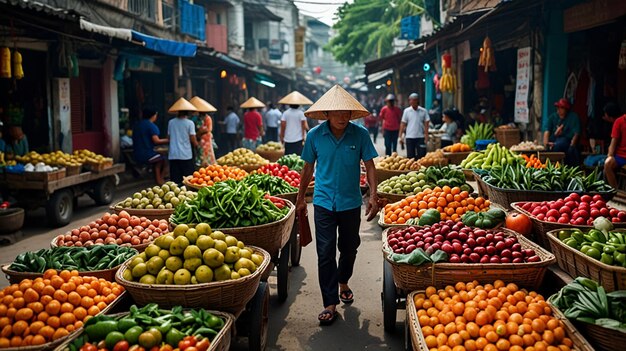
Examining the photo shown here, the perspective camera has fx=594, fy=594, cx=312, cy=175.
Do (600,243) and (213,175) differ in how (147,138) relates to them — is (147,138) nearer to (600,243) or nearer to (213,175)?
(213,175)

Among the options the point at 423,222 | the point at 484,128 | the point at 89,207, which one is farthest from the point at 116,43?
the point at 423,222

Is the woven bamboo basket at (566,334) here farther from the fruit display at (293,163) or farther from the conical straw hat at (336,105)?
the fruit display at (293,163)

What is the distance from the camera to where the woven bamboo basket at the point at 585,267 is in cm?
395

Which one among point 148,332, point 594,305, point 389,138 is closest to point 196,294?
point 148,332

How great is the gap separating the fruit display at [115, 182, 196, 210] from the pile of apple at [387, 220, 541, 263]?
3.01 metres

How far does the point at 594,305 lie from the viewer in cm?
365

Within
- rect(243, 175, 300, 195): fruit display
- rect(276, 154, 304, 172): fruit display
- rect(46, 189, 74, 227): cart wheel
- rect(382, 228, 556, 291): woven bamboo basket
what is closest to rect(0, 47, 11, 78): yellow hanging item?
rect(46, 189, 74, 227): cart wheel

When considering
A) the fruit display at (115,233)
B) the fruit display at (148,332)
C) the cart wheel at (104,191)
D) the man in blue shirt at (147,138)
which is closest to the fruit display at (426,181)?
the fruit display at (115,233)

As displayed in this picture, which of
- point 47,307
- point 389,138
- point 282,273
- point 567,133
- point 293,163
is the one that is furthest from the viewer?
point 389,138

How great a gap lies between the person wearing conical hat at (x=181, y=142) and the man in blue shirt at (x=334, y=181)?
6154 millimetres

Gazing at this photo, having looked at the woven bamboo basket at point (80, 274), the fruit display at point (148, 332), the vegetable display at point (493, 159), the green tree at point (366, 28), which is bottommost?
the fruit display at point (148, 332)

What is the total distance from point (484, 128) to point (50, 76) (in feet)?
31.8

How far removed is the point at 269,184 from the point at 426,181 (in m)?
2.40

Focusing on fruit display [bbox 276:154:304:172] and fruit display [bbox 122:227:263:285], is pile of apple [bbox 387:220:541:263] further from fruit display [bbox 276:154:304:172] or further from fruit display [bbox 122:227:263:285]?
fruit display [bbox 276:154:304:172]
